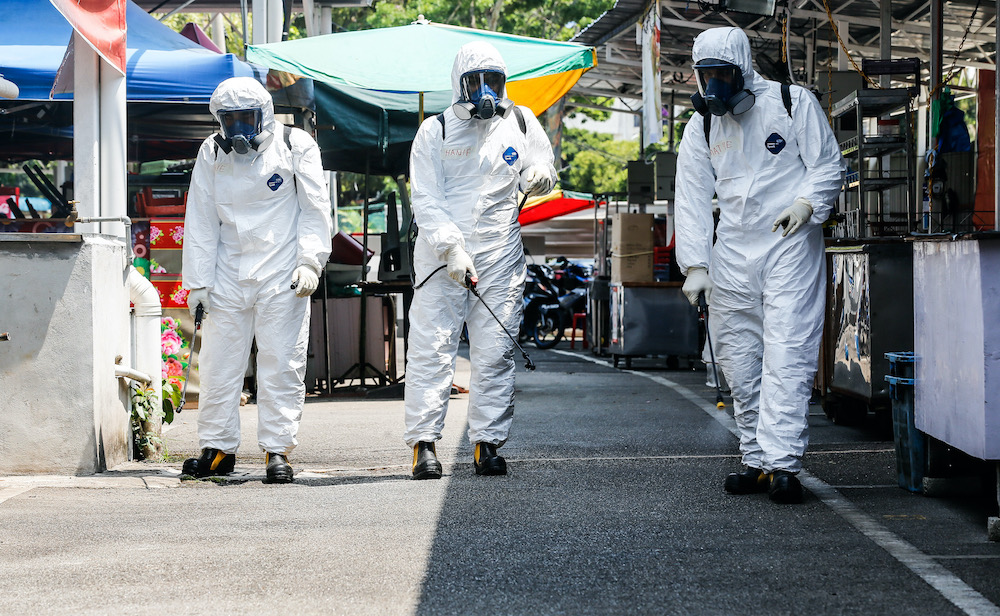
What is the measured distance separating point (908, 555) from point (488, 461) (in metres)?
2.36

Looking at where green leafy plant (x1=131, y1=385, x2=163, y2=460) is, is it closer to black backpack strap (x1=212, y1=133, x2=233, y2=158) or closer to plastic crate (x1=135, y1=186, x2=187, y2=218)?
black backpack strap (x1=212, y1=133, x2=233, y2=158)

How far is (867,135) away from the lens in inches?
376

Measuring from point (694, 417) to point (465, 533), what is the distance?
13.3 ft

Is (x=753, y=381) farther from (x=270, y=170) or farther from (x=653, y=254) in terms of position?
(x=653, y=254)

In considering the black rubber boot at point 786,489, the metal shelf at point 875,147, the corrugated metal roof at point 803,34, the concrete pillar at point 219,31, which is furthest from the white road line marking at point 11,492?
the concrete pillar at point 219,31

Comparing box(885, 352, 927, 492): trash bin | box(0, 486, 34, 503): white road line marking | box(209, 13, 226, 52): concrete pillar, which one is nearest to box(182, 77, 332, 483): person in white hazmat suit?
box(0, 486, 34, 503): white road line marking

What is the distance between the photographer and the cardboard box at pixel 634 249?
1294cm

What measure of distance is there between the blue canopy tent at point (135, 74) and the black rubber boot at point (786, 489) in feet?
19.5

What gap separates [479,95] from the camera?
590cm

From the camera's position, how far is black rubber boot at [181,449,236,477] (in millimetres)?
6051

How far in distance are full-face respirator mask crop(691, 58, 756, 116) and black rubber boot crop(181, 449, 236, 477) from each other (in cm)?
298

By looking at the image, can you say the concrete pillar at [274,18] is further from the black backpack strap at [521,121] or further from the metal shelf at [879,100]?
the black backpack strap at [521,121]

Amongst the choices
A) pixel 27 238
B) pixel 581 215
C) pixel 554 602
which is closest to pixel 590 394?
pixel 27 238

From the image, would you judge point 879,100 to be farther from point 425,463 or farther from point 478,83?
point 425,463
